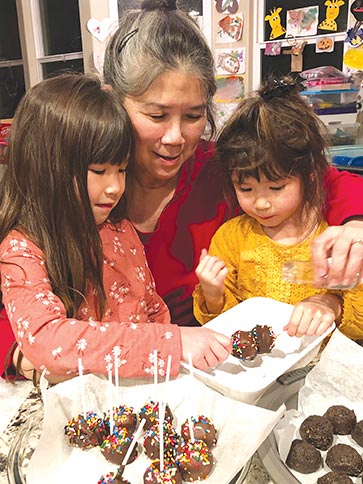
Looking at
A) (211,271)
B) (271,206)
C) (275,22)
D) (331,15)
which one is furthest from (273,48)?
(211,271)

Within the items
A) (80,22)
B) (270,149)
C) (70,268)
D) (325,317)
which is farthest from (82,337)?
(80,22)

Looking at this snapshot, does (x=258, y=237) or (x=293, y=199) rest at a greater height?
(x=293, y=199)

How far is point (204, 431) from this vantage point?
2.67 ft

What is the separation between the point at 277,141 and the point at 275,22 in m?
2.49

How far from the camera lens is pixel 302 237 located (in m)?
1.44

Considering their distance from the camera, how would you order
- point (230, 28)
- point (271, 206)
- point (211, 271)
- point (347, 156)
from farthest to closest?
point (230, 28) → point (347, 156) → point (271, 206) → point (211, 271)

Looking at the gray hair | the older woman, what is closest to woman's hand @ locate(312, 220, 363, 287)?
the older woman

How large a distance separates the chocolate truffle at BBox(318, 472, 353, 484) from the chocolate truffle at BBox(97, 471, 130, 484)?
306 millimetres

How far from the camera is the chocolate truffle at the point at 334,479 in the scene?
2.55ft

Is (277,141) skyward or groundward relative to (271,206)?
skyward

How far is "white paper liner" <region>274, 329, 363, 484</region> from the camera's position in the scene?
3.06ft

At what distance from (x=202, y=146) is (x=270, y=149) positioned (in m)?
0.51

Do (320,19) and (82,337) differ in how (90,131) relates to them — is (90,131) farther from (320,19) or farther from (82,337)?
(320,19)

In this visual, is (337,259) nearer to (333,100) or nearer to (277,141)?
(277,141)
